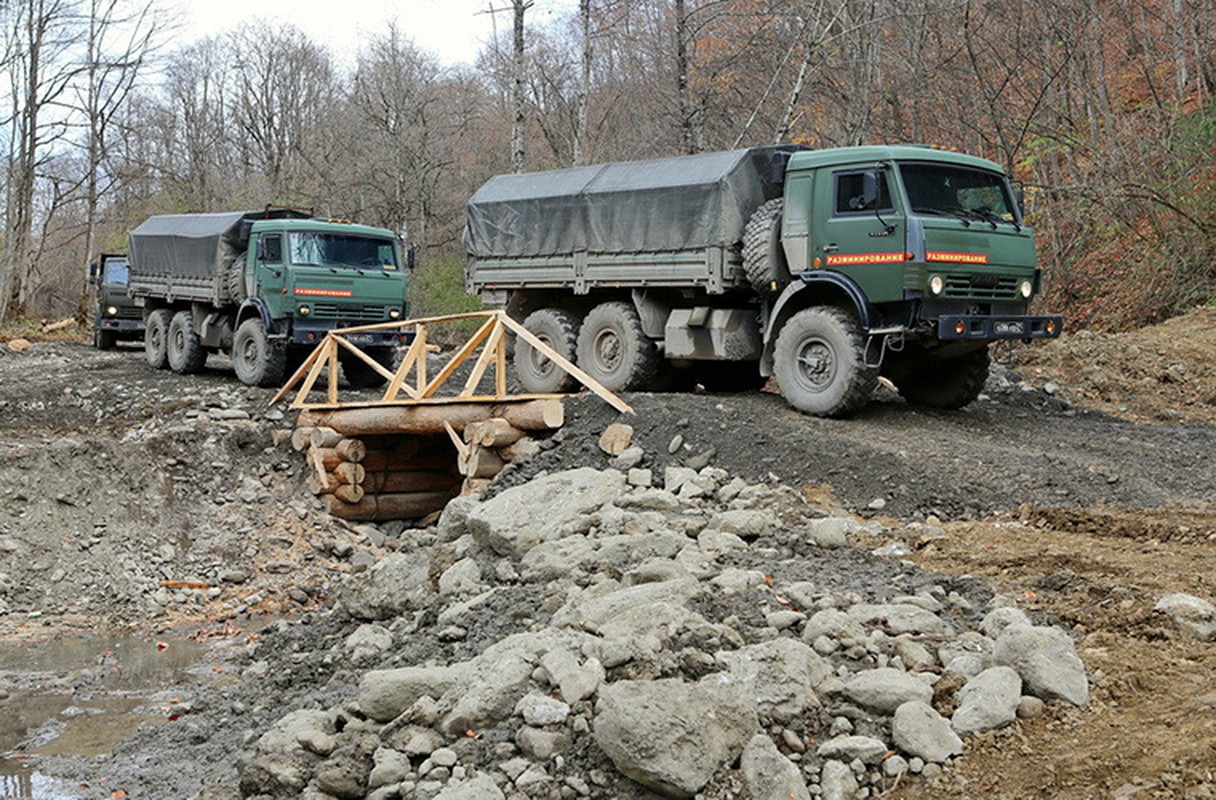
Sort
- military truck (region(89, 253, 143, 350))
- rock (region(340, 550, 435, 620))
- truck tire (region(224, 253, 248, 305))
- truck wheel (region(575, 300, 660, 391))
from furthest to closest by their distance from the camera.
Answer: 1. military truck (region(89, 253, 143, 350))
2. truck tire (region(224, 253, 248, 305))
3. truck wheel (region(575, 300, 660, 391))
4. rock (region(340, 550, 435, 620))

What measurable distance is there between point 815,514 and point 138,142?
40867 mm

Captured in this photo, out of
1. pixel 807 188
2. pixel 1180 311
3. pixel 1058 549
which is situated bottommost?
pixel 1058 549

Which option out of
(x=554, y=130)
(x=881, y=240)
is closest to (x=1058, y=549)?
(x=881, y=240)

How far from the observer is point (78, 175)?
1858 inches

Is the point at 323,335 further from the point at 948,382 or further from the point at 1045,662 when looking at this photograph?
the point at 1045,662

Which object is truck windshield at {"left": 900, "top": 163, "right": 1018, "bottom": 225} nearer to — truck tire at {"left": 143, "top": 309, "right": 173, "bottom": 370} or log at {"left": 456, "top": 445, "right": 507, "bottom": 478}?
log at {"left": 456, "top": 445, "right": 507, "bottom": 478}

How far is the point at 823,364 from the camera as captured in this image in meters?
12.0

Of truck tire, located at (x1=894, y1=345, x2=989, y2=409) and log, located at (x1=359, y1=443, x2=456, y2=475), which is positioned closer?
truck tire, located at (x1=894, y1=345, x2=989, y2=409)

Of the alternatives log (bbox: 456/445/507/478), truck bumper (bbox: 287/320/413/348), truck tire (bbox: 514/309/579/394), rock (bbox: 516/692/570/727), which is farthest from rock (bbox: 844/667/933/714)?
truck bumper (bbox: 287/320/413/348)

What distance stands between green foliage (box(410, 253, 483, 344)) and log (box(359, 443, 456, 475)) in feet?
31.3

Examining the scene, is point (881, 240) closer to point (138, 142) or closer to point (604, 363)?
point (604, 363)

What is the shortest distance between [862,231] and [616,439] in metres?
2.91

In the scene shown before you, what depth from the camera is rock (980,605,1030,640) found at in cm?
604

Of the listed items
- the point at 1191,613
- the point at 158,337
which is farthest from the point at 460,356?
the point at 158,337
